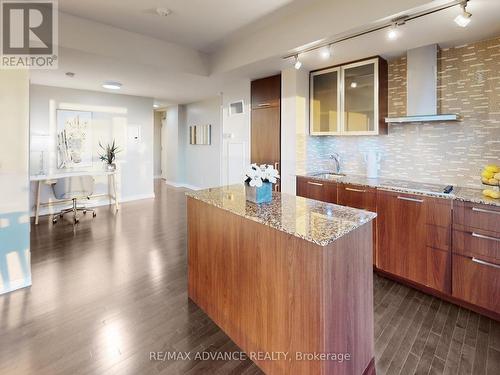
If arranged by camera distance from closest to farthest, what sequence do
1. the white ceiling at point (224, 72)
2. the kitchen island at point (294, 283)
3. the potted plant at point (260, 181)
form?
the kitchen island at point (294, 283), the potted plant at point (260, 181), the white ceiling at point (224, 72)

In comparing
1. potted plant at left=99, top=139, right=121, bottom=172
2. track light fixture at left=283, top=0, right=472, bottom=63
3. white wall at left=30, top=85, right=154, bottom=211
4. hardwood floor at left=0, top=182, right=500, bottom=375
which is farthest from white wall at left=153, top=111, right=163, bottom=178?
track light fixture at left=283, top=0, right=472, bottom=63

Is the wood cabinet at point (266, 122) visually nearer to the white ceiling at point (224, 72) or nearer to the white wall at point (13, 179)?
the white ceiling at point (224, 72)

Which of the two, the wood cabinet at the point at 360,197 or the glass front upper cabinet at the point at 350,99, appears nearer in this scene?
the wood cabinet at the point at 360,197

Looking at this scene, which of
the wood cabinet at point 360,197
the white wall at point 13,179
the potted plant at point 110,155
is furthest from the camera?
the potted plant at point 110,155

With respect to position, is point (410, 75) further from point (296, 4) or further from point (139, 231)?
point (139, 231)

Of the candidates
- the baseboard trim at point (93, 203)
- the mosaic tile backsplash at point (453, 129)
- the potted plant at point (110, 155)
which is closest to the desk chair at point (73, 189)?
the baseboard trim at point (93, 203)

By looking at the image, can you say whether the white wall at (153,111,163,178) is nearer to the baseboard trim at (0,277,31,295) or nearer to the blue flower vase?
the baseboard trim at (0,277,31,295)

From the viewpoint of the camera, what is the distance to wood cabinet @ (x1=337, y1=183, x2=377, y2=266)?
2920 millimetres

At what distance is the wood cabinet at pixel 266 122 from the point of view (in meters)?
4.08

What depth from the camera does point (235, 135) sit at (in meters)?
4.91

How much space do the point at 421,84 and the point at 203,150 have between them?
5639mm

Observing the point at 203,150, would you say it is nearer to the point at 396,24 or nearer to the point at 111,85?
the point at 111,85

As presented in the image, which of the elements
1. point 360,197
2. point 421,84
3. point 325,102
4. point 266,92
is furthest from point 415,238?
point 266,92

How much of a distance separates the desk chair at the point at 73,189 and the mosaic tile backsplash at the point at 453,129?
4.98 m
